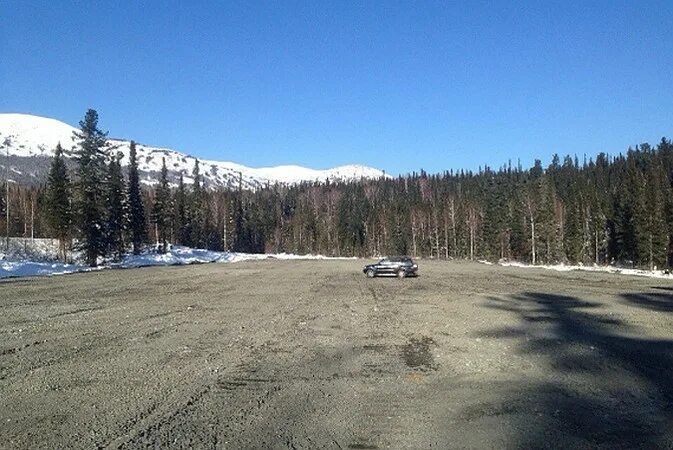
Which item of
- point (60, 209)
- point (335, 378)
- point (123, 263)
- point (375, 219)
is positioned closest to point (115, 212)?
point (123, 263)

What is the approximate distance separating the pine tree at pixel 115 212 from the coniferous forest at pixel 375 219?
22cm

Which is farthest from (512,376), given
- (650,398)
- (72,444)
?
(72,444)

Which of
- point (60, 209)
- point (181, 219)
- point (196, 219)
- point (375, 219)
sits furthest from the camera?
point (375, 219)

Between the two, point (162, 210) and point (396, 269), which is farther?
point (162, 210)

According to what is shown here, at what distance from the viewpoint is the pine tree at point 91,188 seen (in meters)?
58.2

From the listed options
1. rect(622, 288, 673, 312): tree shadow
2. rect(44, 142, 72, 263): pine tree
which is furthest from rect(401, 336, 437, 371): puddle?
rect(44, 142, 72, 263): pine tree

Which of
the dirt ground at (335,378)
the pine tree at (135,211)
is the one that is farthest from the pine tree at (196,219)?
the dirt ground at (335,378)

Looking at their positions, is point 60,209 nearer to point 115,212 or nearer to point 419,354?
point 115,212

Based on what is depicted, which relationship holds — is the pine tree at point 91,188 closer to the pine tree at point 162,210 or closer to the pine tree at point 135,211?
the pine tree at point 135,211

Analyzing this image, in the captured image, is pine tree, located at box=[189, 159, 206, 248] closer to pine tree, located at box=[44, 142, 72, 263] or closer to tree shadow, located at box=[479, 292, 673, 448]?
pine tree, located at box=[44, 142, 72, 263]

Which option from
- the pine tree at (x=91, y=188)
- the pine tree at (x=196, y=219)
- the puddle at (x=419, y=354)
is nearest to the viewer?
the puddle at (x=419, y=354)

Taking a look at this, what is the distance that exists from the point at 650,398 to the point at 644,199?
7285cm

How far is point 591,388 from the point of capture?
8.88 metres

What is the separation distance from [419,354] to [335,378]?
2.81 meters
